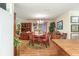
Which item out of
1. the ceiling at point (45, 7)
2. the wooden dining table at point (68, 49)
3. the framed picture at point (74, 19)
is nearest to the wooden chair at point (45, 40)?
the ceiling at point (45, 7)

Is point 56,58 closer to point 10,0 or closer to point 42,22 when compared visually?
point 10,0

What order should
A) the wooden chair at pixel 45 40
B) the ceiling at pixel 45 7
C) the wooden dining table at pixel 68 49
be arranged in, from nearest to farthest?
the wooden dining table at pixel 68 49, the ceiling at pixel 45 7, the wooden chair at pixel 45 40

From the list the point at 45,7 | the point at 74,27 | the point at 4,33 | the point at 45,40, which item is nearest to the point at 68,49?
the point at 4,33

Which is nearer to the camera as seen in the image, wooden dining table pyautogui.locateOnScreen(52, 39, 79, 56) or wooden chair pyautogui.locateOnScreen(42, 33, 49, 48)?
wooden dining table pyautogui.locateOnScreen(52, 39, 79, 56)

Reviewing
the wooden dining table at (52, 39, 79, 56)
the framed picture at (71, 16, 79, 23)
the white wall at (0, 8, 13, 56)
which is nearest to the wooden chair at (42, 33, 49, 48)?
the framed picture at (71, 16, 79, 23)

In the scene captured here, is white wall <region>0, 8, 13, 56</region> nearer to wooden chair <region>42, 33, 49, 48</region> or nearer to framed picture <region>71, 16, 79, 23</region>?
wooden chair <region>42, 33, 49, 48</region>

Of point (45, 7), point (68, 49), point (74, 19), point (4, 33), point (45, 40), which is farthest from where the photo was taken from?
point (74, 19)

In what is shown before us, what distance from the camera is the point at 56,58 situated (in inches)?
49.7

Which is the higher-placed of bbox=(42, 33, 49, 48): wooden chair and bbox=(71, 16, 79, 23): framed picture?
bbox=(71, 16, 79, 23): framed picture

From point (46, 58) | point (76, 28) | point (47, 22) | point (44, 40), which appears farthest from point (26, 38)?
point (46, 58)

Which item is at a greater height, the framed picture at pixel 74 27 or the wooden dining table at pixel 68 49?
the framed picture at pixel 74 27

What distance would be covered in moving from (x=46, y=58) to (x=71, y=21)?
7.26 meters

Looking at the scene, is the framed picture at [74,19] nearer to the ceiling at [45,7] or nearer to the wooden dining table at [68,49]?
the ceiling at [45,7]

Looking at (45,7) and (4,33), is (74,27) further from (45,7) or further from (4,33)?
(4,33)
